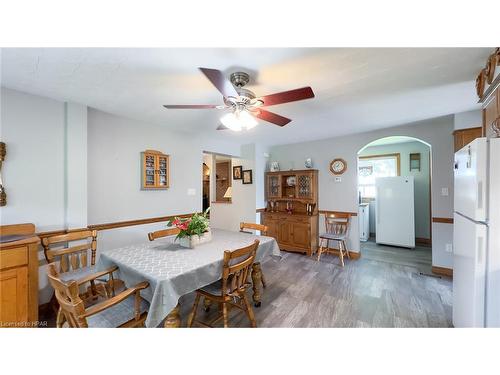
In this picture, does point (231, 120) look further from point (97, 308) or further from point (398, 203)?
point (398, 203)

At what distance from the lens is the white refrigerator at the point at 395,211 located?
407 cm

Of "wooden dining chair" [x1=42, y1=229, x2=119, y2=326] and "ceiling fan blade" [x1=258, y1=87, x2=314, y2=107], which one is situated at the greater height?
"ceiling fan blade" [x1=258, y1=87, x2=314, y2=107]

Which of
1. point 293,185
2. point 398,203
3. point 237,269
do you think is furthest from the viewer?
point 293,185

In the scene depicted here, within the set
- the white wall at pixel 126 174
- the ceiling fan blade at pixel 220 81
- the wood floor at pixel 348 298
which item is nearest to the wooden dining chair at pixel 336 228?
the wood floor at pixel 348 298

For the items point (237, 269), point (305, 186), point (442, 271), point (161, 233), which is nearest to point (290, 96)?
point (237, 269)

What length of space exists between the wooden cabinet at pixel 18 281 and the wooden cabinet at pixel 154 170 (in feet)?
4.39

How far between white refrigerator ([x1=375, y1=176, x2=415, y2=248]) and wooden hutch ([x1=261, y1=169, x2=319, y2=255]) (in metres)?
1.53

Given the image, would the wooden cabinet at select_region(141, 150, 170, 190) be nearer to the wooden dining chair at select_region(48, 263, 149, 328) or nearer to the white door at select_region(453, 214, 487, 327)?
the wooden dining chair at select_region(48, 263, 149, 328)

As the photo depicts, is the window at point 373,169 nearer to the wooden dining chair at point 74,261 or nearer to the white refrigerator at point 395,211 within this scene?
the white refrigerator at point 395,211

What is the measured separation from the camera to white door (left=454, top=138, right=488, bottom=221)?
4.14ft

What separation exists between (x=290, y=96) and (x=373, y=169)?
15.3 feet

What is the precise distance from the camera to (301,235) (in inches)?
152

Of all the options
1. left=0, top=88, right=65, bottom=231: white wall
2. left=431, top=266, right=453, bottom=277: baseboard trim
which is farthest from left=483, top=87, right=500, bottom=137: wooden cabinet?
left=0, top=88, right=65, bottom=231: white wall

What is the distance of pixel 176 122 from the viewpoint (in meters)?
2.85
